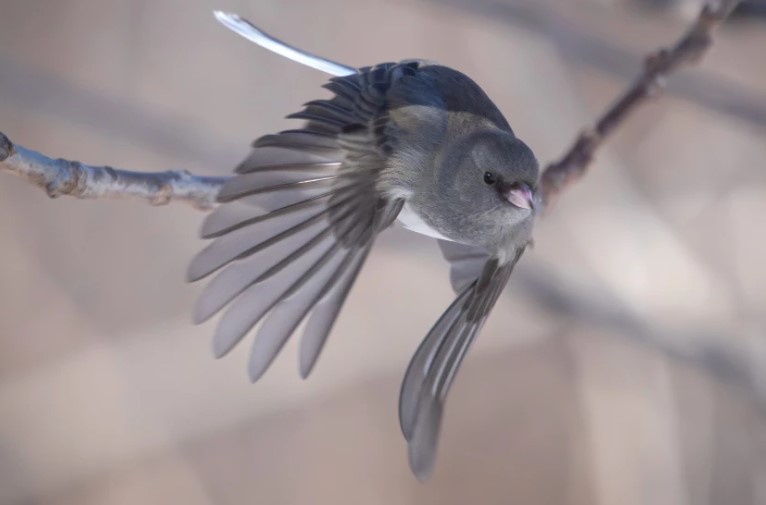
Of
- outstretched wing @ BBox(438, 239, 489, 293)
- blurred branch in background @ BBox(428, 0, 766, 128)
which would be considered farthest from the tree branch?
blurred branch in background @ BBox(428, 0, 766, 128)

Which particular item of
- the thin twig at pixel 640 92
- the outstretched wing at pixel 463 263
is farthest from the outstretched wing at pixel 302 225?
the thin twig at pixel 640 92

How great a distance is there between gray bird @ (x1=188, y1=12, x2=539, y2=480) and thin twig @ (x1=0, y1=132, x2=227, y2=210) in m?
0.08

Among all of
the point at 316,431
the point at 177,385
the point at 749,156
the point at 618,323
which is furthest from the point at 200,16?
the point at 749,156

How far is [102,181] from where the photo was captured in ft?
3.38

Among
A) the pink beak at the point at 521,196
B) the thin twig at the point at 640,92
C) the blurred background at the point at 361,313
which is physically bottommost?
the blurred background at the point at 361,313

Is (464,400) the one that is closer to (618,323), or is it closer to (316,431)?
(316,431)

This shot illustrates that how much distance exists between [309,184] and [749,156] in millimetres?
1725

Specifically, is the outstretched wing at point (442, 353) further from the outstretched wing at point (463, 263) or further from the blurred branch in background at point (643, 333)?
the blurred branch in background at point (643, 333)

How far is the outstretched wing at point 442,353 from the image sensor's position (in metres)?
1.26

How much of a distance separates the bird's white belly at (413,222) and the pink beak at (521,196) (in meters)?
0.13

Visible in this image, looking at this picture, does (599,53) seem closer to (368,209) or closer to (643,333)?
(643,333)

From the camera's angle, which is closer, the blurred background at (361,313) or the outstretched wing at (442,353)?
the outstretched wing at (442,353)

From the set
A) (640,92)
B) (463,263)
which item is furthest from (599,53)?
(463,263)

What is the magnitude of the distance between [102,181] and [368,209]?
0.34 metres
